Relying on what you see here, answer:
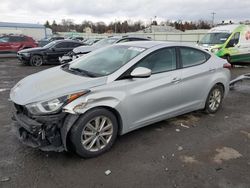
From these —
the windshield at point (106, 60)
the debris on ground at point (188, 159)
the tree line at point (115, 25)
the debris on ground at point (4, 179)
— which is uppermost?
the tree line at point (115, 25)

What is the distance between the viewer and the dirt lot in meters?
2.91

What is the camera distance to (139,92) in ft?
12.2

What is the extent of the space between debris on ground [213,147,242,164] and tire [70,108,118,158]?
149cm

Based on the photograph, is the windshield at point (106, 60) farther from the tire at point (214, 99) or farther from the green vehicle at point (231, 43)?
the green vehicle at point (231, 43)

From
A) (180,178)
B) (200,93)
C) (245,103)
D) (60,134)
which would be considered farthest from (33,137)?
(245,103)

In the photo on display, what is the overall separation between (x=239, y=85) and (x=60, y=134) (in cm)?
712

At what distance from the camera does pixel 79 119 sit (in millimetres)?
3162

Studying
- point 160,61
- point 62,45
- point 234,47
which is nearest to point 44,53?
point 62,45

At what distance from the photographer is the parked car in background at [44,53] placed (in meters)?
13.4

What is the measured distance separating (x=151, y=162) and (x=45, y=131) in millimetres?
1455

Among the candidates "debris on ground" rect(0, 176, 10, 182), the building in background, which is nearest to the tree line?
the building in background

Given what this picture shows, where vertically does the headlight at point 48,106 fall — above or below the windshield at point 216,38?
below

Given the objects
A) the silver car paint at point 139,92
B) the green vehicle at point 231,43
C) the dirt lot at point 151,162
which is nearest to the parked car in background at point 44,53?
the green vehicle at point 231,43

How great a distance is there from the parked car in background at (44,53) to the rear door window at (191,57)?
10783mm
